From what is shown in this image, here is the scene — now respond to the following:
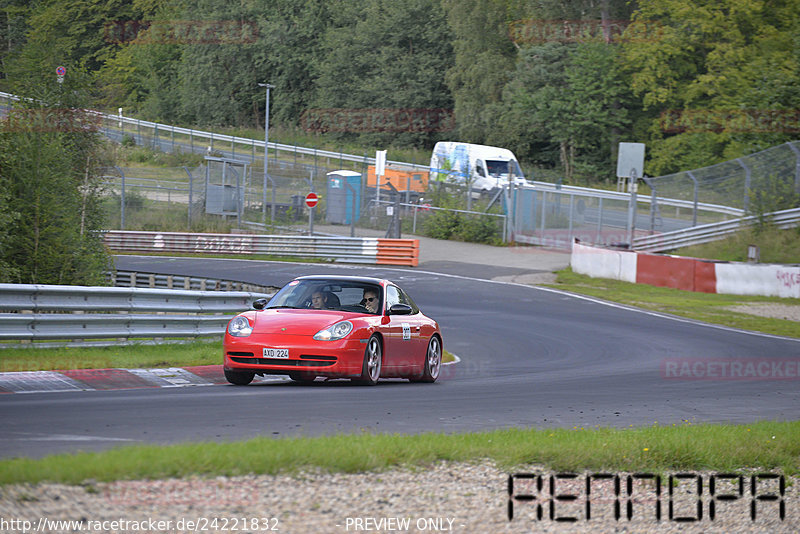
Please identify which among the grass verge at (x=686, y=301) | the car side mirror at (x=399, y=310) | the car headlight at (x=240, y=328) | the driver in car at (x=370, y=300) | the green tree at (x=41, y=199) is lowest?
the grass verge at (x=686, y=301)

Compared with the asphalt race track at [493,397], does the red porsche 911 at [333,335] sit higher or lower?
higher

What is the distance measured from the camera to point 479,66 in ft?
228

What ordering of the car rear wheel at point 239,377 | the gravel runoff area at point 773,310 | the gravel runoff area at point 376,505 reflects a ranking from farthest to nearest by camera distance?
the gravel runoff area at point 773,310 < the car rear wheel at point 239,377 < the gravel runoff area at point 376,505

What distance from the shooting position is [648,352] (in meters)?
17.6

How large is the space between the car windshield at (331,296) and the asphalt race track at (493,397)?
3.31ft

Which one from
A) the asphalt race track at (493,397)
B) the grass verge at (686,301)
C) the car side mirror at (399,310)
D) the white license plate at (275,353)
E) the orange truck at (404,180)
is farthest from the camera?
the orange truck at (404,180)

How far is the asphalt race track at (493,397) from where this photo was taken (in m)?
7.98

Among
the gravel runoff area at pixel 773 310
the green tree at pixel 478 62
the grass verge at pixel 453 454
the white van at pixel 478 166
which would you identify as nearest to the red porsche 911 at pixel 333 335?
the grass verge at pixel 453 454

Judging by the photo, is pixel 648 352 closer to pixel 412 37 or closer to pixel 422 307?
pixel 422 307

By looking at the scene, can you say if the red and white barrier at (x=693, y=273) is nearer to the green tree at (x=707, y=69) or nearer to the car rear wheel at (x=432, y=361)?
the car rear wheel at (x=432, y=361)

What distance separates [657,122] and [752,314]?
38.0m

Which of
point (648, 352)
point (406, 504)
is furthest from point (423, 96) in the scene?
point (406, 504)

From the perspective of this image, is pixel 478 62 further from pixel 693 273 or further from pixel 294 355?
pixel 294 355

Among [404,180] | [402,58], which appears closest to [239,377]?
[404,180]
